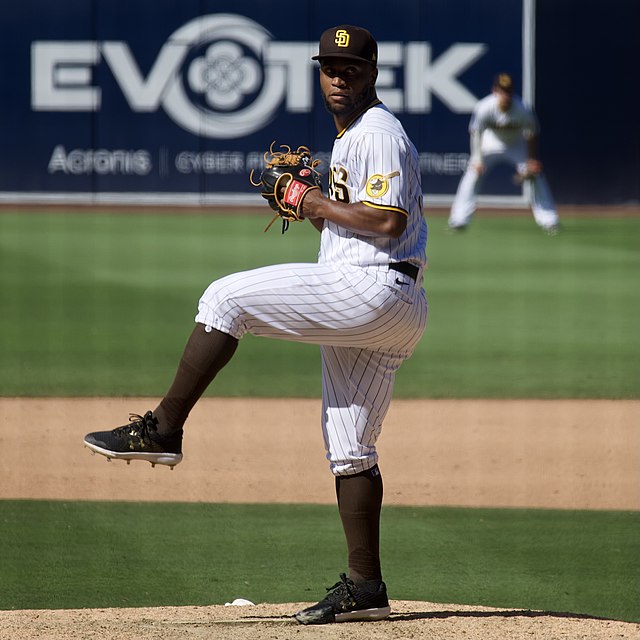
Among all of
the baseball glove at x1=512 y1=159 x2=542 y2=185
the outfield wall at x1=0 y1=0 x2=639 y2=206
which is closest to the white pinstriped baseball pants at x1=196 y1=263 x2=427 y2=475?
the baseball glove at x1=512 y1=159 x2=542 y2=185

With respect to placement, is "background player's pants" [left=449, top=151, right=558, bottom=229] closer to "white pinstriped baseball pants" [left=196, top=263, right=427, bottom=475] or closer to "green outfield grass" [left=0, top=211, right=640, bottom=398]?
"green outfield grass" [left=0, top=211, right=640, bottom=398]

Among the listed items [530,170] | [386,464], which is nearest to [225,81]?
[530,170]

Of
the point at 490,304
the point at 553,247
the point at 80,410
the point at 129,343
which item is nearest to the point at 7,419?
the point at 80,410

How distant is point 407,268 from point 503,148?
14780 millimetres

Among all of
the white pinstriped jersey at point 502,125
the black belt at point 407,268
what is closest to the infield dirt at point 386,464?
the black belt at point 407,268

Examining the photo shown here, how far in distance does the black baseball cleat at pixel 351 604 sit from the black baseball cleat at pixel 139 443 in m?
0.70

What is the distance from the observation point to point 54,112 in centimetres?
2242

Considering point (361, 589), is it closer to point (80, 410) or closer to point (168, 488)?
point (168, 488)

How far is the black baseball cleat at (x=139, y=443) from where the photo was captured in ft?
11.9

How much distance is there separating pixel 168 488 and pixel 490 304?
713cm

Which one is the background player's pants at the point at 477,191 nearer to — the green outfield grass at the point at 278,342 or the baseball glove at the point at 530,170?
the baseball glove at the point at 530,170

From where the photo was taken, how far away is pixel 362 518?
Result: 3939 millimetres

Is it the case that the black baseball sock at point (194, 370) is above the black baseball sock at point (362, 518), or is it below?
above

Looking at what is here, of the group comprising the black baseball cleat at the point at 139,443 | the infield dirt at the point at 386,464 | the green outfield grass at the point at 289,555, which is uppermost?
the black baseball cleat at the point at 139,443
